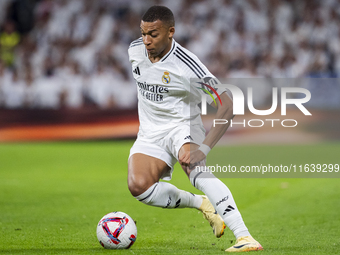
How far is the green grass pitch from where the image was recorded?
4.16 m

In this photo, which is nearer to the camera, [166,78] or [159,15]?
[159,15]

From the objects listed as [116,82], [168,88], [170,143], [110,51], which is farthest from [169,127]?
[110,51]

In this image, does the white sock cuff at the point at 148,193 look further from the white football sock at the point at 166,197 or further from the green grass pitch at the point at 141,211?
the green grass pitch at the point at 141,211

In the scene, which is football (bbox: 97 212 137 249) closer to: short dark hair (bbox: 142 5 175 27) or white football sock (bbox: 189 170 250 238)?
white football sock (bbox: 189 170 250 238)

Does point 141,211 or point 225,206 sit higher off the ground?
point 225,206

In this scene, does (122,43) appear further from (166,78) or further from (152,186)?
(152,186)

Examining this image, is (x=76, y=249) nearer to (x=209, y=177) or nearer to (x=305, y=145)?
(x=209, y=177)

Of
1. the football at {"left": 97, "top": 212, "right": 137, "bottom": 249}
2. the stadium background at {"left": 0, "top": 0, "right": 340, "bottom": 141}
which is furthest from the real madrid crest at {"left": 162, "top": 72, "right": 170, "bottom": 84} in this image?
the stadium background at {"left": 0, "top": 0, "right": 340, "bottom": 141}

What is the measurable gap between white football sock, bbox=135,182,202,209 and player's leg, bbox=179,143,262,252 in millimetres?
372

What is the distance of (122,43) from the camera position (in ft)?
50.5

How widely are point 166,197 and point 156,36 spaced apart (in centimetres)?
133

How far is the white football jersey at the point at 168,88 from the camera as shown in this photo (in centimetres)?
418

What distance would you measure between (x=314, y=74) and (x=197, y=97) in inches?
424

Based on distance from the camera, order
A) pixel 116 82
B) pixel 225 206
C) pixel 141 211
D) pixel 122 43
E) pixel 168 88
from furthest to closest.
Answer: pixel 122 43
pixel 116 82
pixel 141 211
pixel 168 88
pixel 225 206
